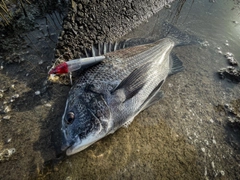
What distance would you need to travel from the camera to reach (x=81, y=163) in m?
2.36

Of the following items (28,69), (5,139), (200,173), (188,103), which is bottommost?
(200,173)

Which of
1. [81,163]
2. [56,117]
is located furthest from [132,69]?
[81,163]

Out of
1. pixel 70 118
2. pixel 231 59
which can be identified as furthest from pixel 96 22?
pixel 231 59

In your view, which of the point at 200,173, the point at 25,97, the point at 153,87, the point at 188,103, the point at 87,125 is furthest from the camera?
the point at 188,103

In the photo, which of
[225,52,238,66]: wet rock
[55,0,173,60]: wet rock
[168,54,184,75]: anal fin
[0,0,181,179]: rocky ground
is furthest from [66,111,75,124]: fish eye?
[225,52,238,66]: wet rock

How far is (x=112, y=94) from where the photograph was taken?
8.29 ft

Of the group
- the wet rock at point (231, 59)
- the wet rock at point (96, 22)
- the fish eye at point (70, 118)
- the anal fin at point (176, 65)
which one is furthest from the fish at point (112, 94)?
the wet rock at point (231, 59)

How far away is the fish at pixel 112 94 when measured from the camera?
7.16ft

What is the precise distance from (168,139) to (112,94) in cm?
122

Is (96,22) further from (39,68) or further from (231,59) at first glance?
(231,59)

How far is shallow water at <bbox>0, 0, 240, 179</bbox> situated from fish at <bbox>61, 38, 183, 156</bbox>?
28cm

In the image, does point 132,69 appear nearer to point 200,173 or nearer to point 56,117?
point 56,117

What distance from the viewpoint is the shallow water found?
7.73ft

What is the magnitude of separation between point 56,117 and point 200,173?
2.36 m
